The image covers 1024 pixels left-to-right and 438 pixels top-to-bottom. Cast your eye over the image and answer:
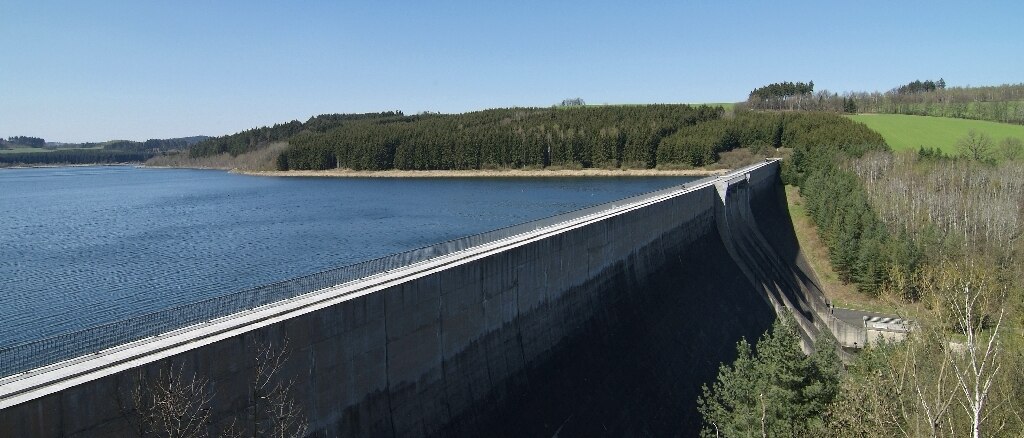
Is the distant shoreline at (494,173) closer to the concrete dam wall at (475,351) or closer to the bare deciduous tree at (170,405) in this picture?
the concrete dam wall at (475,351)

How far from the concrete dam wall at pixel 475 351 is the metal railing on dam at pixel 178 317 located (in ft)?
3.15

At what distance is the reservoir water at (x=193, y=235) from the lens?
26.5 m

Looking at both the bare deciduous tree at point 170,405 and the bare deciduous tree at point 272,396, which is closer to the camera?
the bare deciduous tree at point 170,405

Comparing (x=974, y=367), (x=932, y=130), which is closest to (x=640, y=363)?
(x=974, y=367)

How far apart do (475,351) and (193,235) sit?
33.6 metres

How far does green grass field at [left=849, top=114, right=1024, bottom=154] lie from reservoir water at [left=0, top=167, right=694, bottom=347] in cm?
4175

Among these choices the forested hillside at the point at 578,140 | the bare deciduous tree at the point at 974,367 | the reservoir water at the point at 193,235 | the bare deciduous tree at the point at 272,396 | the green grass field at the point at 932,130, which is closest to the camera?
the bare deciduous tree at the point at 974,367

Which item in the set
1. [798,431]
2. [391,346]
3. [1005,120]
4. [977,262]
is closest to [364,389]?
[391,346]

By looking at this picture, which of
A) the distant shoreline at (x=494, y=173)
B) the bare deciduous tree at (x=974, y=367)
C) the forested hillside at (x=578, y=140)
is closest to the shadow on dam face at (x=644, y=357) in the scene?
the bare deciduous tree at (x=974, y=367)

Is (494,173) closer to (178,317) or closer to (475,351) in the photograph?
(475,351)

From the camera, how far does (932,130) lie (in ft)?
339

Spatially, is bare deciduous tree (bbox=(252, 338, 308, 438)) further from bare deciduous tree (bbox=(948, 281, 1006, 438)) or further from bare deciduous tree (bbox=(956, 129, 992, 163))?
bare deciduous tree (bbox=(956, 129, 992, 163))

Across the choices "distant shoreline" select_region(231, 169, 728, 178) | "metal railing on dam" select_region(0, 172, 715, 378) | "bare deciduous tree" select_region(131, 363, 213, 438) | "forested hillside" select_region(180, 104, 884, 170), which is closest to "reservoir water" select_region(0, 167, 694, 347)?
"metal railing on dam" select_region(0, 172, 715, 378)

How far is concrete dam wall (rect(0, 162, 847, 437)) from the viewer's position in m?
9.25
